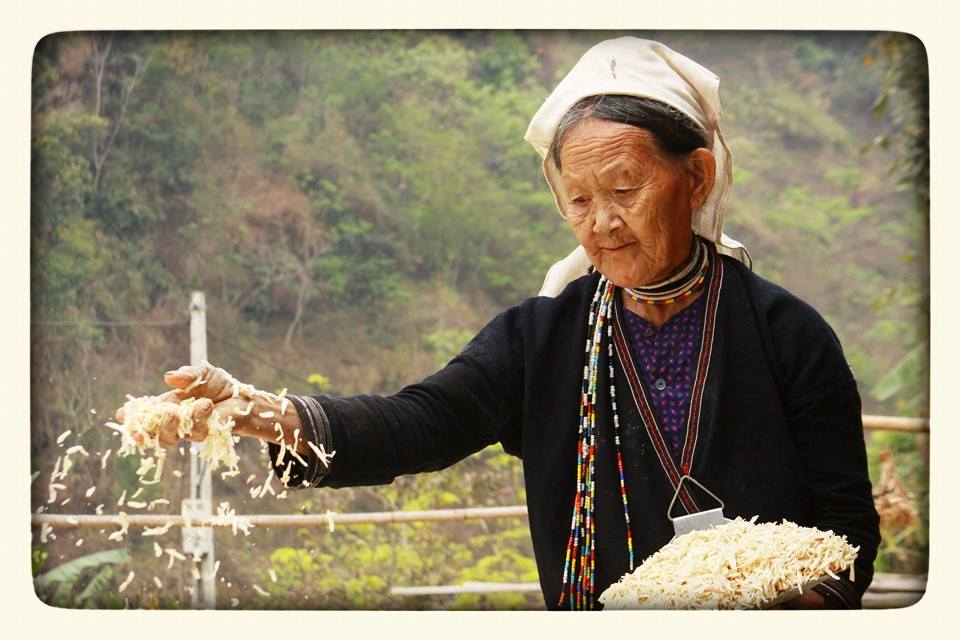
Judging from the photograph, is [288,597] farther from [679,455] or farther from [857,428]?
[857,428]

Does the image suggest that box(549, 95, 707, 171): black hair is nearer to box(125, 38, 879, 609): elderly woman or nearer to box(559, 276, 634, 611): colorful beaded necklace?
box(125, 38, 879, 609): elderly woman

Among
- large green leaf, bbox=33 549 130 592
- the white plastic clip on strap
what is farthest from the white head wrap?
large green leaf, bbox=33 549 130 592

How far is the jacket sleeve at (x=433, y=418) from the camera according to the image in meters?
3.04

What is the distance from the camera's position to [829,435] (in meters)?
3.12

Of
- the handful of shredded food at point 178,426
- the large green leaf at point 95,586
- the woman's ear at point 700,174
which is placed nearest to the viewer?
the handful of shredded food at point 178,426

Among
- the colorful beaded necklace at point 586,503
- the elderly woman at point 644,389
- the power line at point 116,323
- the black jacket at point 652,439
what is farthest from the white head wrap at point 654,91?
the power line at point 116,323

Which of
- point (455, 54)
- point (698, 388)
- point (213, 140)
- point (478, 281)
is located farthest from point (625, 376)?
point (213, 140)

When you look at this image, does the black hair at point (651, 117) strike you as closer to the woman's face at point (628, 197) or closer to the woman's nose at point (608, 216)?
the woman's face at point (628, 197)

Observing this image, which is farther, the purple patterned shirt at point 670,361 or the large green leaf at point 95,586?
the large green leaf at point 95,586

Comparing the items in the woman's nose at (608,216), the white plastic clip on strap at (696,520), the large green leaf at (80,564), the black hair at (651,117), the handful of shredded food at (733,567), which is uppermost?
the black hair at (651,117)

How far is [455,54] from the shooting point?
3.53 meters

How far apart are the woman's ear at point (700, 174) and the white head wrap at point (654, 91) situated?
16 millimetres

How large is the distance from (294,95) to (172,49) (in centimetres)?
36

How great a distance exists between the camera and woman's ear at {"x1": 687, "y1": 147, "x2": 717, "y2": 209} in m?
3.15
